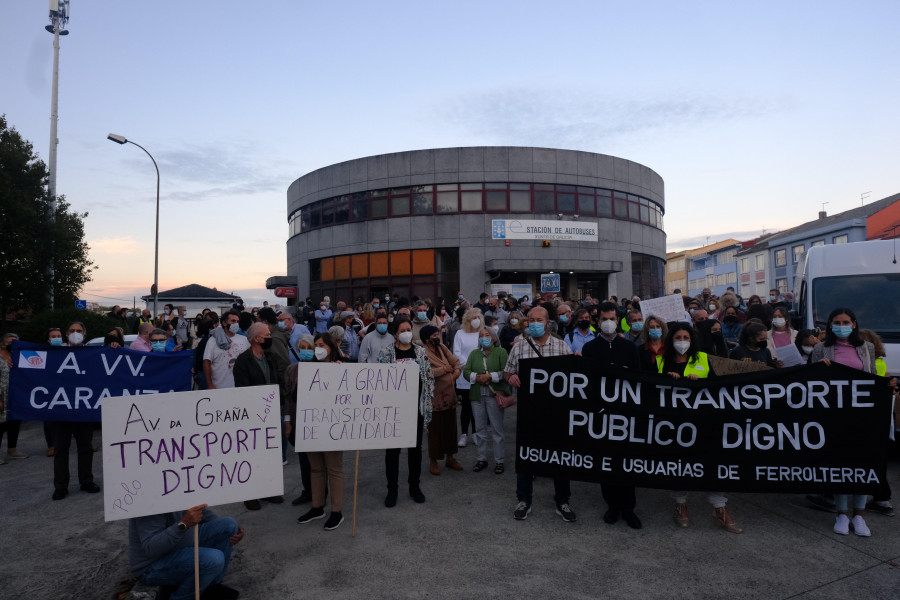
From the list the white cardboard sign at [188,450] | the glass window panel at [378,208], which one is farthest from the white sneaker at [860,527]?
the glass window panel at [378,208]

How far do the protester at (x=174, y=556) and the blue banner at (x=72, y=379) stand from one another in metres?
3.11

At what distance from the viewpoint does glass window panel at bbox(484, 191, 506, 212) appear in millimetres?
28594

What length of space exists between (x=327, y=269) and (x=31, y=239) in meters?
13.5

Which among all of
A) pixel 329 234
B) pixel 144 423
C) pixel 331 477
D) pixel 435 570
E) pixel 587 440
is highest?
pixel 329 234

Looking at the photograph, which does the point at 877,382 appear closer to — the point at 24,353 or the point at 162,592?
the point at 162,592

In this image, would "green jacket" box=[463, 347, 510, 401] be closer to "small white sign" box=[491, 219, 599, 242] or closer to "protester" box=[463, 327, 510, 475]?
"protester" box=[463, 327, 510, 475]

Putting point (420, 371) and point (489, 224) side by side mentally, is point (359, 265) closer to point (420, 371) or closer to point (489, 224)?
point (489, 224)

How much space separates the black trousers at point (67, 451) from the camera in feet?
20.7

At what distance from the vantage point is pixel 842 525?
491cm

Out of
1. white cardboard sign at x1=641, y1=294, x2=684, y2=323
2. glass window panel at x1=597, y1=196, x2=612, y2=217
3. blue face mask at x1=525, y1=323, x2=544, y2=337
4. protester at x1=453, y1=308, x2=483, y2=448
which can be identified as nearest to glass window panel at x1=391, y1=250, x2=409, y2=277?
glass window panel at x1=597, y1=196, x2=612, y2=217

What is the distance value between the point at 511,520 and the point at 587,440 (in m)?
1.07

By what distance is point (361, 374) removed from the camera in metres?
5.36

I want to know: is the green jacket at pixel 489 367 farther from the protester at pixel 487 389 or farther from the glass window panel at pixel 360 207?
the glass window panel at pixel 360 207

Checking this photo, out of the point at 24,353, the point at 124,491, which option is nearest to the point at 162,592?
the point at 124,491
